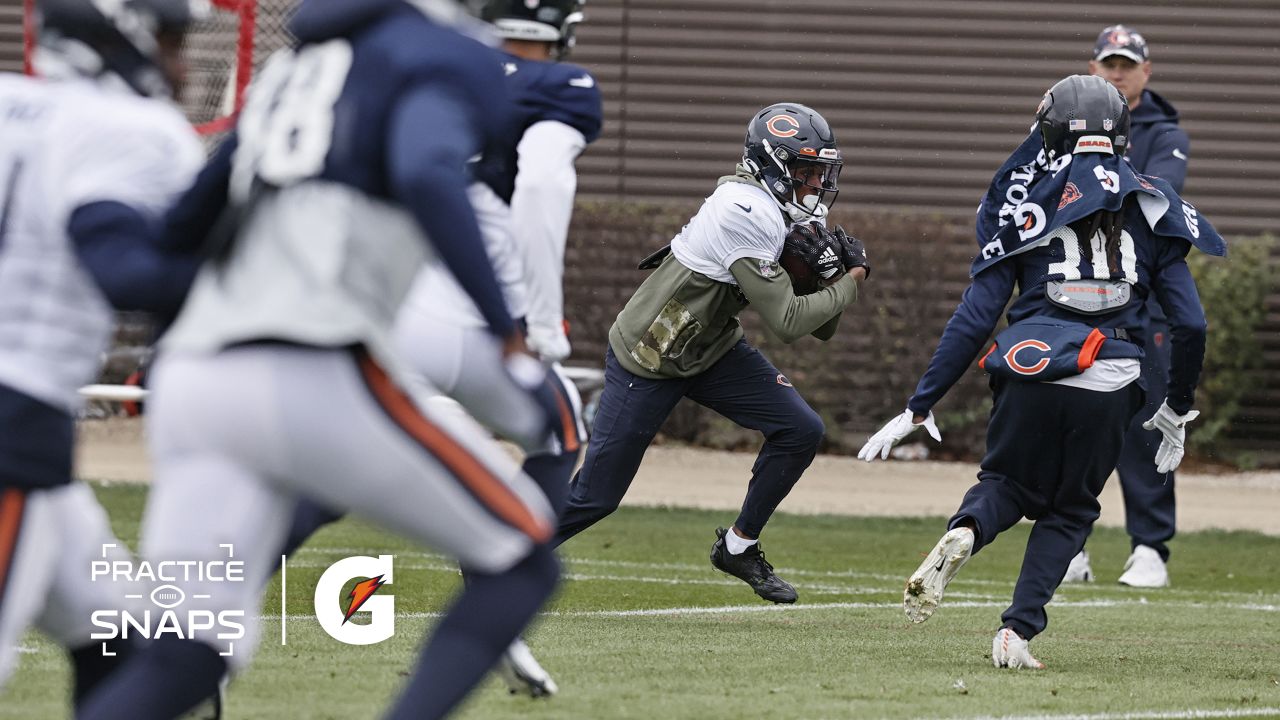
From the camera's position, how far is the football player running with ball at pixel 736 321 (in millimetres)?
7430

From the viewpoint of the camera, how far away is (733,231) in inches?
291

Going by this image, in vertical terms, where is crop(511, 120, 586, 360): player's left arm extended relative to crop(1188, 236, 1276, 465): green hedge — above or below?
above

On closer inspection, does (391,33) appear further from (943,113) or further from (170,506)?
(943,113)

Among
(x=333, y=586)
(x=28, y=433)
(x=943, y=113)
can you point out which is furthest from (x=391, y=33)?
(x=943, y=113)

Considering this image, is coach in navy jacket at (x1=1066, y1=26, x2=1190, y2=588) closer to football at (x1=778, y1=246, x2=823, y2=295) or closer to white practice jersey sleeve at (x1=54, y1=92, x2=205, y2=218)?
football at (x1=778, y1=246, x2=823, y2=295)

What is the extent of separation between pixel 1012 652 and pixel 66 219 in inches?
147

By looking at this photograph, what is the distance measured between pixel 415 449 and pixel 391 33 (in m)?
0.73

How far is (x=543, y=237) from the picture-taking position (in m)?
5.58

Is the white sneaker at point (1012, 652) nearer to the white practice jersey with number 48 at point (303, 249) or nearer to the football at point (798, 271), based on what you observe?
the football at point (798, 271)

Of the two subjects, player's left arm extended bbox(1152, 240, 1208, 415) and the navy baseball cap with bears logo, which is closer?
player's left arm extended bbox(1152, 240, 1208, 415)

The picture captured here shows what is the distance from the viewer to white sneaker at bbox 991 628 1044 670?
20.7 ft

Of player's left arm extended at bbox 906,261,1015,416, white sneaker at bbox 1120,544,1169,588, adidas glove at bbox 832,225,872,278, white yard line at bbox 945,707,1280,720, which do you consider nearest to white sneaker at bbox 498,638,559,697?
white yard line at bbox 945,707,1280,720

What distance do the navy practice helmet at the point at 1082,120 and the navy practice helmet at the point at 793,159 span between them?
112 cm

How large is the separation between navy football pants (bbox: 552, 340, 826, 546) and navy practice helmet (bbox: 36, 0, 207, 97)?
3960 millimetres
